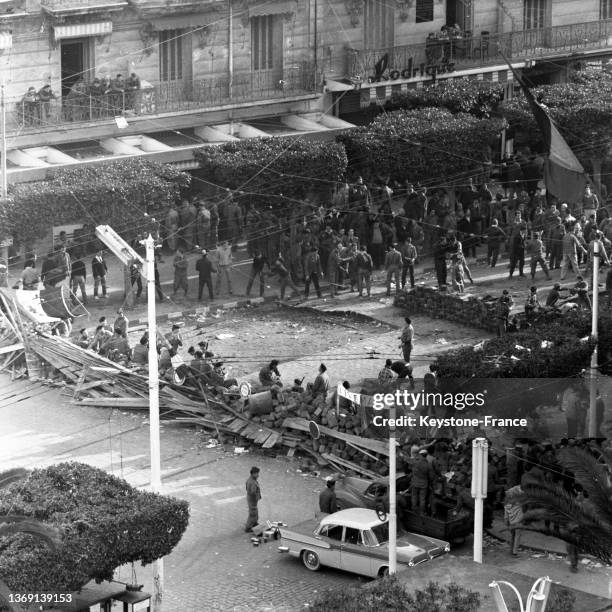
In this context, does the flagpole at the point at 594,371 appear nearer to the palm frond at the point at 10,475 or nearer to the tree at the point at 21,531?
the palm frond at the point at 10,475

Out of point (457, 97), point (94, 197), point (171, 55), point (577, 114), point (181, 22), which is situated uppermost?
point (181, 22)

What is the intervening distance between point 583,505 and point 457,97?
99.7 feet

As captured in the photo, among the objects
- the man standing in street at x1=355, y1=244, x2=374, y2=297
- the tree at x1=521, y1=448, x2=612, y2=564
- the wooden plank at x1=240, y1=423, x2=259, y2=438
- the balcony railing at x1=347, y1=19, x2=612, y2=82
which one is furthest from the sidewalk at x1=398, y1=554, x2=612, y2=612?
the balcony railing at x1=347, y1=19, x2=612, y2=82

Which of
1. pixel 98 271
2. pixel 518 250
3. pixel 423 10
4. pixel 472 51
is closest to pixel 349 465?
pixel 98 271

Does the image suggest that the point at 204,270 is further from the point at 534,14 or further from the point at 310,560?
the point at 534,14

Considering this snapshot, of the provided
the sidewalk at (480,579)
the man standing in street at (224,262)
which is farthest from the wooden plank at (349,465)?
the man standing in street at (224,262)

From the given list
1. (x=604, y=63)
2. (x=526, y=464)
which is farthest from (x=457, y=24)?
(x=526, y=464)

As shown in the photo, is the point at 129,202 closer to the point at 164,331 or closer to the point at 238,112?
the point at 164,331

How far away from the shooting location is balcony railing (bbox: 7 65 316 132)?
5825 cm

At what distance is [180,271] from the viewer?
51.9 meters

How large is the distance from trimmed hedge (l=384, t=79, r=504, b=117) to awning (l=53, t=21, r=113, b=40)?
32.0 feet

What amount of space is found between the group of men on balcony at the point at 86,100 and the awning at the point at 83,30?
139cm

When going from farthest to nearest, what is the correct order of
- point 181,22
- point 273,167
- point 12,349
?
1. point 181,22
2. point 273,167
3. point 12,349

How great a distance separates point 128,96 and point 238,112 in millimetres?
4342
